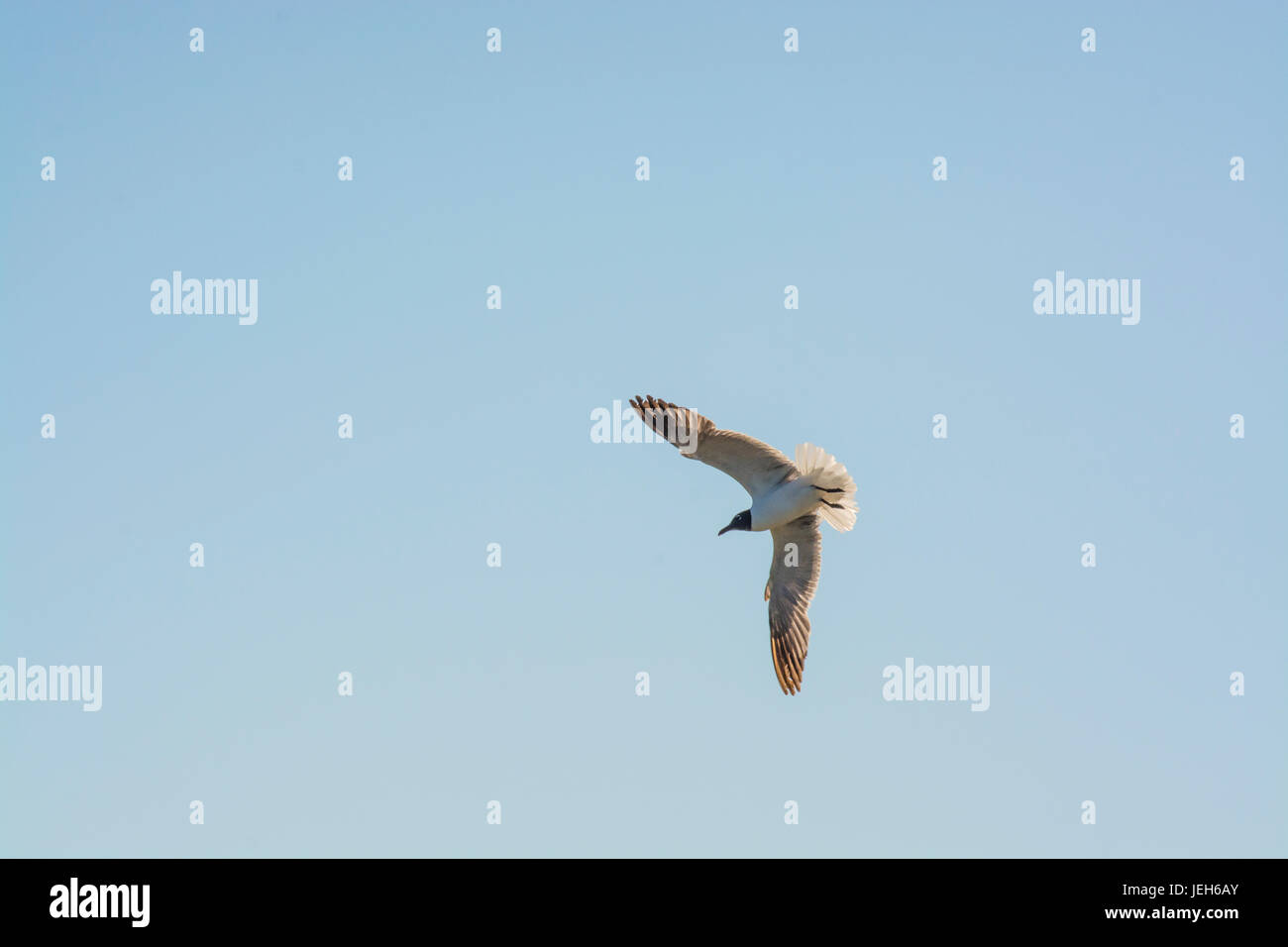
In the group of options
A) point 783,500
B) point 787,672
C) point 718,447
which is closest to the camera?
point 718,447

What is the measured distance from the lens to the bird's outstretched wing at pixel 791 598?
19031 mm

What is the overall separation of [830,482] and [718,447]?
4.95 feet

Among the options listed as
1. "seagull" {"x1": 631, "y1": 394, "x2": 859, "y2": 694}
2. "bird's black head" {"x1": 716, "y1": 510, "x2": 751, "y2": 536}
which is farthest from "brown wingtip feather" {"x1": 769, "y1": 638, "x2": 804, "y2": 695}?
"bird's black head" {"x1": 716, "y1": 510, "x2": 751, "y2": 536}

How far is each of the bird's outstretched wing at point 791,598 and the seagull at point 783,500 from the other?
1cm

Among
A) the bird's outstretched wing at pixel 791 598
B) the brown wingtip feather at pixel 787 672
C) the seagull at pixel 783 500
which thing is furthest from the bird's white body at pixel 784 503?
the brown wingtip feather at pixel 787 672

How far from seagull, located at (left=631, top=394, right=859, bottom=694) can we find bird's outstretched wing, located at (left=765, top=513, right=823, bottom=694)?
14mm

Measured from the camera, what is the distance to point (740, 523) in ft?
59.7

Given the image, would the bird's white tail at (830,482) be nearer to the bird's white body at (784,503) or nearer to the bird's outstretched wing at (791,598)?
the bird's white body at (784,503)

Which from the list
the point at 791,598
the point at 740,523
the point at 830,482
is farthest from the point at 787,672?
the point at 830,482

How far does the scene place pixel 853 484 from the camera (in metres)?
17.5

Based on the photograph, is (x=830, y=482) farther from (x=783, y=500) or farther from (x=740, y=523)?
(x=740, y=523)
